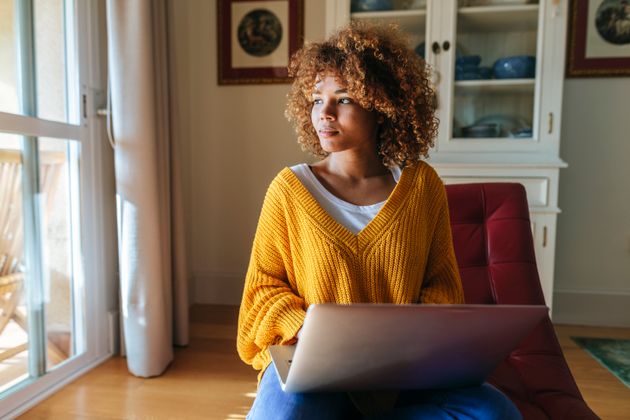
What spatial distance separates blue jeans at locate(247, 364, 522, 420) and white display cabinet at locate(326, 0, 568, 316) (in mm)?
1416

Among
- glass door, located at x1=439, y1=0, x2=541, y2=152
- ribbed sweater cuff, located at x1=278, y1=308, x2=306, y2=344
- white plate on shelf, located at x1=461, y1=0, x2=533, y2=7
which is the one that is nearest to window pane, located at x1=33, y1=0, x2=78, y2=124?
ribbed sweater cuff, located at x1=278, y1=308, x2=306, y2=344

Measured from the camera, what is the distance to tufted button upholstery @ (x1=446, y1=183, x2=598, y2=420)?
1.08 meters

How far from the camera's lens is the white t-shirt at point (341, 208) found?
3.16 feet

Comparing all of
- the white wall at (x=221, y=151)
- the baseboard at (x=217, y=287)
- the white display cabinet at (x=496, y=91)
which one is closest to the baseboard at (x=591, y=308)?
the white display cabinet at (x=496, y=91)

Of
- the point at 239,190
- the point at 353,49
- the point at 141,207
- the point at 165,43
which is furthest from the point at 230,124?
the point at 353,49

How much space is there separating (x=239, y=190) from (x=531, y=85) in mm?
1536

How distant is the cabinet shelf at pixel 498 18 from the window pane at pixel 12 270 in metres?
1.80

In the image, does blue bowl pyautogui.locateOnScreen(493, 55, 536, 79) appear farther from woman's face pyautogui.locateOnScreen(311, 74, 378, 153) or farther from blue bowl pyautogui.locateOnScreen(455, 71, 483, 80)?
woman's face pyautogui.locateOnScreen(311, 74, 378, 153)

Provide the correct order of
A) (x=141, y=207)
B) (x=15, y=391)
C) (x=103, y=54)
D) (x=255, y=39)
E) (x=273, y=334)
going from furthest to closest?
1. (x=255, y=39)
2. (x=103, y=54)
3. (x=141, y=207)
4. (x=15, y=391)
5. (x=273, y=334)

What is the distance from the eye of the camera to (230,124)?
2654 millimetres

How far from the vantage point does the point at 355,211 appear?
38.5 inches

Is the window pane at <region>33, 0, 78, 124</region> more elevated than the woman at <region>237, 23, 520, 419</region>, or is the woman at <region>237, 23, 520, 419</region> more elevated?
the window pane at <region>33, 0, 78, 124</region>

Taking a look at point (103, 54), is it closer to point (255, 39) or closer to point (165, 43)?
point (165, 43)

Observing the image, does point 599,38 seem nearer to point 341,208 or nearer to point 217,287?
point 341,208
